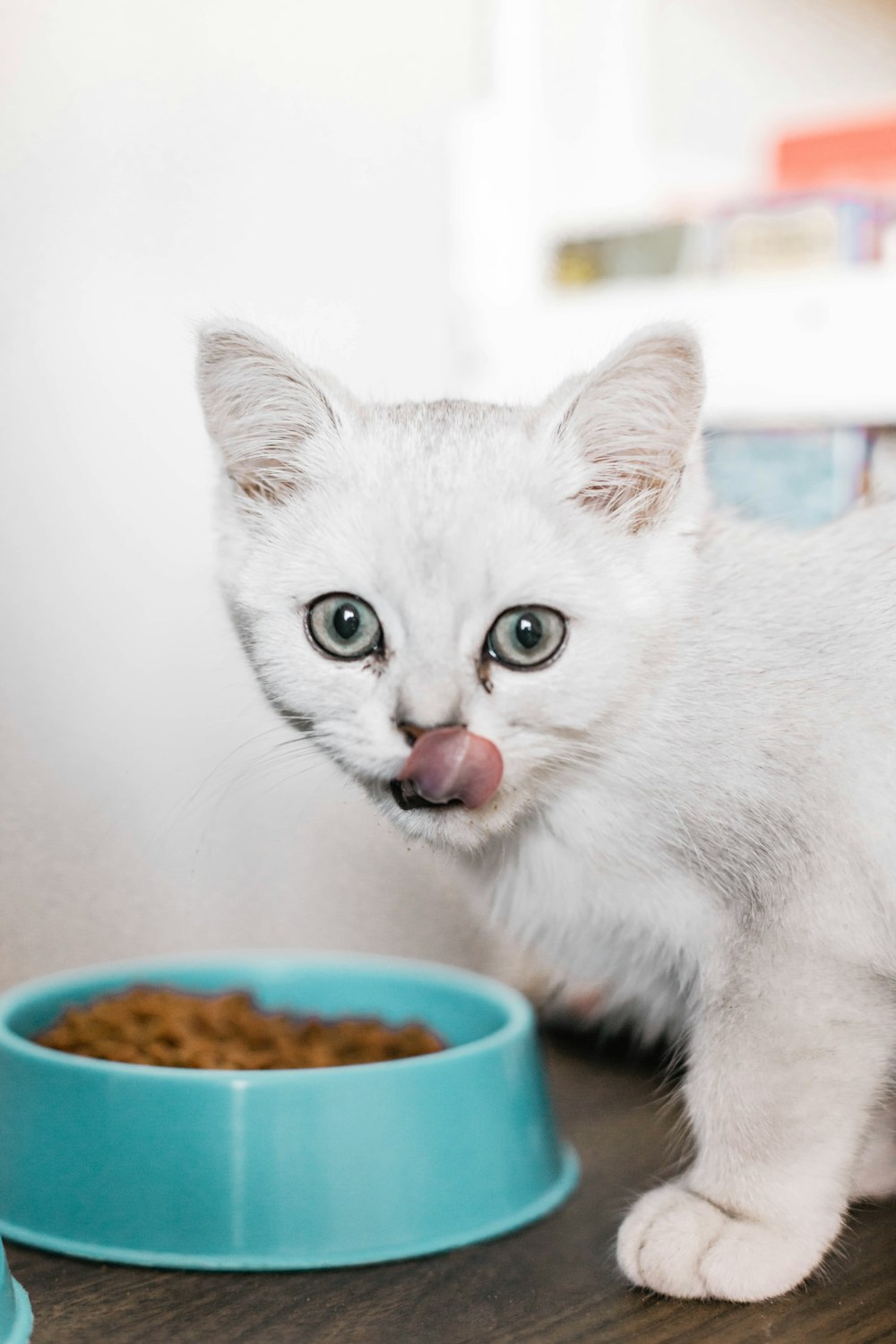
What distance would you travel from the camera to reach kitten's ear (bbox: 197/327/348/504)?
31.0 inches

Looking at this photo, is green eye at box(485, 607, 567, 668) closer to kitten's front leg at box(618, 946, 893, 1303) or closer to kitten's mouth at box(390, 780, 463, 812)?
kitten's mouth at box(390, 780, 463, 812)

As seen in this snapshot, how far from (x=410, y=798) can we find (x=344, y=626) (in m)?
0.11

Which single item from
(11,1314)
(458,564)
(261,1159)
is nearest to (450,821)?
(458,564)

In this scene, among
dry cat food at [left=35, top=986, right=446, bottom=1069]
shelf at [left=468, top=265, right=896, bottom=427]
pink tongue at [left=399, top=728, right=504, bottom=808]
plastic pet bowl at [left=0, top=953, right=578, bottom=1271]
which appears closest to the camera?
pink tongue at [left=399, top=728, right=504, bottom=808]

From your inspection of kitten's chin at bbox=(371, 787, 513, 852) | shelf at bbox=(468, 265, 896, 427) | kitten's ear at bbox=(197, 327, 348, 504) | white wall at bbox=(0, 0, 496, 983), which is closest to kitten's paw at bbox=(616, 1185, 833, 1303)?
kitten's chin at bbox=(371, 787, 513, 852)

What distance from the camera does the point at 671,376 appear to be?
0.77 metres

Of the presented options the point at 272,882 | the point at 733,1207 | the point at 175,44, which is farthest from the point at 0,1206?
the point at 175,44

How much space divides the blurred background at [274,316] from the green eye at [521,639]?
0.24m

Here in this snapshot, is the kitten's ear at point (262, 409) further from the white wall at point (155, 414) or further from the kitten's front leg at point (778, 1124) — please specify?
the kitten's front leg at point (778, 1124)

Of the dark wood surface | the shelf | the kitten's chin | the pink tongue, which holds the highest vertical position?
the shelf

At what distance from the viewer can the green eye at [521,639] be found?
2.50ft

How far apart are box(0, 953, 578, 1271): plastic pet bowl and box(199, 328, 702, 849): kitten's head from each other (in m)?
0.18

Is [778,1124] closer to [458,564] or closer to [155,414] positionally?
[458,564]

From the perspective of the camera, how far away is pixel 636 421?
0.80 m
